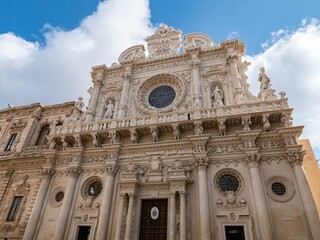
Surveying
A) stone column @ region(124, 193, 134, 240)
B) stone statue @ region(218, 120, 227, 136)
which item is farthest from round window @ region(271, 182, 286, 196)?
stone column @ region(124, 193, 134, 240)

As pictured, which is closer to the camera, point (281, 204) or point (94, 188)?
point (281, 204)

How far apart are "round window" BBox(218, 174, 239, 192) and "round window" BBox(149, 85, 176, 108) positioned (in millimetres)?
6200

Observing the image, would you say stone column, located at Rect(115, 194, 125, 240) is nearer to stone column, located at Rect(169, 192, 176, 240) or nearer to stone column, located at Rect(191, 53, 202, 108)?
stone column, located at Rect(169, 192, 176, 240)

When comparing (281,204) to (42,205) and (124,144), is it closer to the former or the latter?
(124,144)

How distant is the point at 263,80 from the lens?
42.7ft

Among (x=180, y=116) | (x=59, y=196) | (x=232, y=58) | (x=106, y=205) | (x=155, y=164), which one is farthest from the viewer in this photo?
(x=232, y=58)

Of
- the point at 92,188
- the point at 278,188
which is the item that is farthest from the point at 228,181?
the point at 92,188

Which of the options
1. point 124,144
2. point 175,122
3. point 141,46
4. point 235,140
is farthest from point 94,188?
point 141,46

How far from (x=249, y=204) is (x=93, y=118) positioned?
11.0 metres

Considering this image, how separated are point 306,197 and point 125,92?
38.3 feet

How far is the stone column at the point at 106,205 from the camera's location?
10.7m

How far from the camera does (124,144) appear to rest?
1303 centimetres

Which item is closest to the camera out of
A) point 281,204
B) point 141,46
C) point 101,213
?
point 281,204

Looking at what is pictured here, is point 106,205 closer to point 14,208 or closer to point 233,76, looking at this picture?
point 14,208
